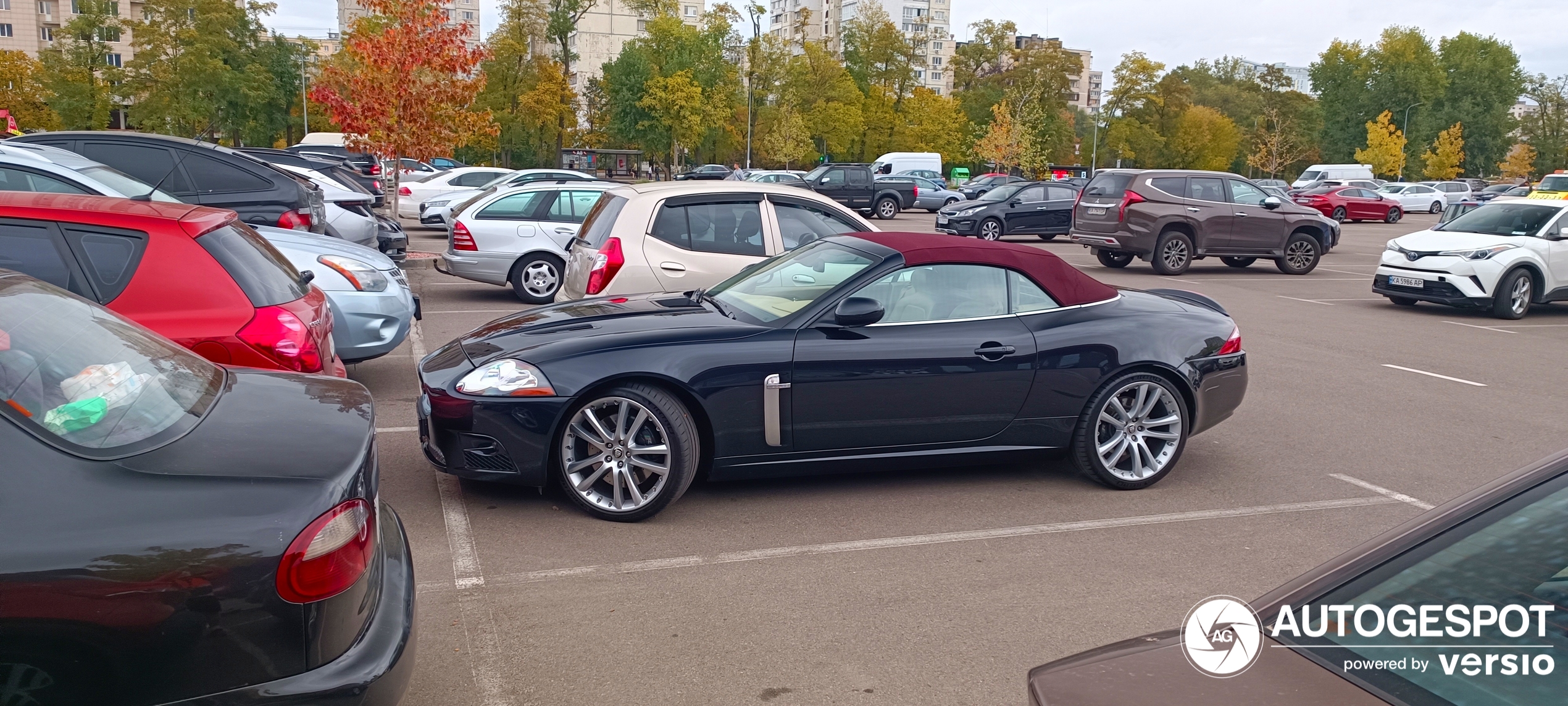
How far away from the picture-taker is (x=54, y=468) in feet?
8.42

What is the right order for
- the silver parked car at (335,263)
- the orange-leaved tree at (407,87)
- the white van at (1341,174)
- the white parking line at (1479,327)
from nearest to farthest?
1. the silver parked car at (335,263)
2. the white parking line at (1479,327)
3. the orange-leaved tree at (407,87)
4. the white van at (1341,174)

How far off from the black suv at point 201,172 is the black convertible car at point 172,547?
8677mm

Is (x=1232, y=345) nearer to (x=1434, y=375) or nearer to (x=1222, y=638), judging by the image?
(x=1222, y=638)

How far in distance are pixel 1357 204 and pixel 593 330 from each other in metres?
47.7

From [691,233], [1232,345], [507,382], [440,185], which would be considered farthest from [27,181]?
[440,185]

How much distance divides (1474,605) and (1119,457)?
4.51 metres

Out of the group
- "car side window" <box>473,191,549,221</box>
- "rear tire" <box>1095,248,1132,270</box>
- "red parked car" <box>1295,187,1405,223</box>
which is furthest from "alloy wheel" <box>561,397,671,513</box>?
"red parked car" <box>1295,187,1405,223</box>

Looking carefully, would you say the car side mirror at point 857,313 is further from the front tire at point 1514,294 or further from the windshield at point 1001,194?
the windshield at point 1001,194

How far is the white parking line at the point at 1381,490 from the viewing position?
6184mm

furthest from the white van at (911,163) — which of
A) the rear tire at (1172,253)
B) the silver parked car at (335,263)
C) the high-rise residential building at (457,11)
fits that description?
the high-rise residential building at (457,11)

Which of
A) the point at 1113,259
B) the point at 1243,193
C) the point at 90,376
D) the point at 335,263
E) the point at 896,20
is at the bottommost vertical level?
the point at 1113,259

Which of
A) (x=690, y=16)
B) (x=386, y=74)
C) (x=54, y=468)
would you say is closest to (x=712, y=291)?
(x=54, y=468)

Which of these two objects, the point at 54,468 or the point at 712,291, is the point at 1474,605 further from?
the point at 712,291

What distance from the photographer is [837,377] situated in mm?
5758
